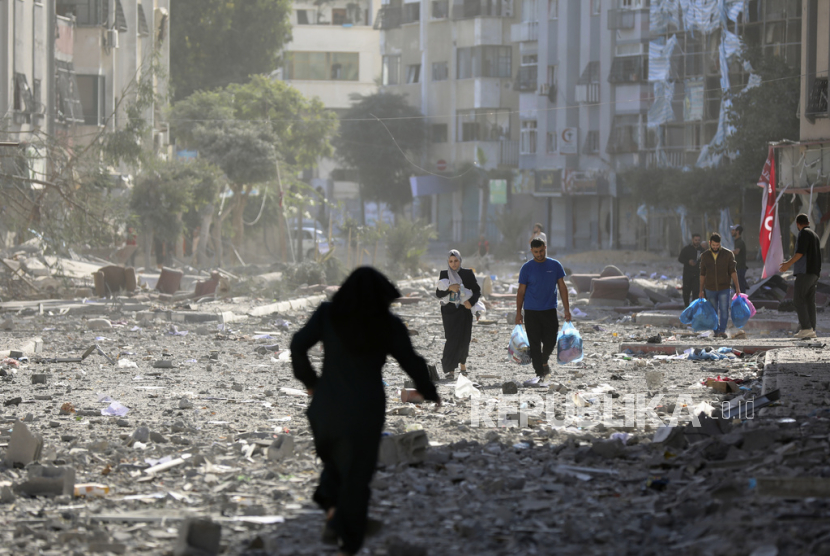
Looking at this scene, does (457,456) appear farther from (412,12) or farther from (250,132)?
(412,12)

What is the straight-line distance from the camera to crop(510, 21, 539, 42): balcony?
5097 cm

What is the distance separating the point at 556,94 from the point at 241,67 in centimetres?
1536

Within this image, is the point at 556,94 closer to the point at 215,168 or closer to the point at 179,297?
the point at 215,168

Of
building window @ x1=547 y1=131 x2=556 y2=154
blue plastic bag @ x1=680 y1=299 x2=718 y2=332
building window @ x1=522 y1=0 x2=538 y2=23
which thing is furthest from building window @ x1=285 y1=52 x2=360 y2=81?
blue plastic bag @ x1=680 y1=299 x2=718 y2=332

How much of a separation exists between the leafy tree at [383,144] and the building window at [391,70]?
Answer: 288 centimetres

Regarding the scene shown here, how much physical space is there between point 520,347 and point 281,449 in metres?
4.33

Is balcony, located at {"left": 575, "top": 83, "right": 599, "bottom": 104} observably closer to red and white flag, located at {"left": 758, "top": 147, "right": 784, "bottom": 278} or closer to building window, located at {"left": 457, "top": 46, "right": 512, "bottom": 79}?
building window, located at {"left": 457, "top": 46, "right": 512, "bottom": 79}

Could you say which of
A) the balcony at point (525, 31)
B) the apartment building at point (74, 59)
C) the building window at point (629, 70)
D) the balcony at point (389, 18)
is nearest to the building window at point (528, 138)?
the balcony at point (525, 31)

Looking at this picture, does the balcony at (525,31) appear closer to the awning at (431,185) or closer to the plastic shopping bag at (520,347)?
the awning at (431,185)

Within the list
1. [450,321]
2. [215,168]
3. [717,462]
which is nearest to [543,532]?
[717,462]

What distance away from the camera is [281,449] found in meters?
7.11

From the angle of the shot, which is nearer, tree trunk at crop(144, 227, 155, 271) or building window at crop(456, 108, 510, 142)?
tree trunk at crop(144, 227, 155, 271)

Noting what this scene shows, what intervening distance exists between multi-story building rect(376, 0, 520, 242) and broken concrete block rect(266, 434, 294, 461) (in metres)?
45.8

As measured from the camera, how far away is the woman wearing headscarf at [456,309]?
1146cm
